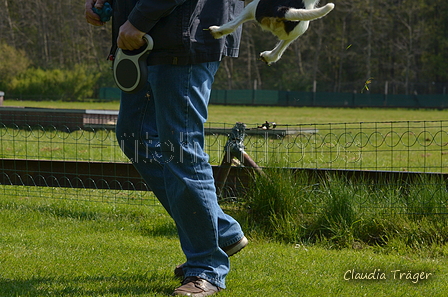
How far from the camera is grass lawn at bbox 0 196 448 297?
9.20 feet

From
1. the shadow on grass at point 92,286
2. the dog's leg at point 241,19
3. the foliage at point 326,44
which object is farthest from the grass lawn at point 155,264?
the foliage at point 326,44

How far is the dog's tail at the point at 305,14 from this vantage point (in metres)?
1.71

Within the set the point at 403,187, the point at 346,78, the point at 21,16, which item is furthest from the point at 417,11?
the point at 403,187

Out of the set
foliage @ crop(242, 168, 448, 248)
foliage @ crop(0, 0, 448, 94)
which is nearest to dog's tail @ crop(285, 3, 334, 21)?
foliage @ crop(242, 168, 448, 248)

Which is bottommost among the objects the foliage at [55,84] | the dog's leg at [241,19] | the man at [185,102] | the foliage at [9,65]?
the foliage at [55,84]

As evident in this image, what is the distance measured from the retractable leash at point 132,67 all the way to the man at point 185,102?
4cm

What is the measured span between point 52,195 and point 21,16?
166 feet

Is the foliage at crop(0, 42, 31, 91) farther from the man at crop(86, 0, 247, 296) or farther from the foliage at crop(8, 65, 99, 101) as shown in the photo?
the man at crop(86, 0, 247, 296)

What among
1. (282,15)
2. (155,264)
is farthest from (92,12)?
(155,264)

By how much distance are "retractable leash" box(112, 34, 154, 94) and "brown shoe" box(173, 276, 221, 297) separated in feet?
3.10

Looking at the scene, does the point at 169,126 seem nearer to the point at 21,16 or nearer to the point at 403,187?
the point at 403,187

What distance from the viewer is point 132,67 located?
2438mm

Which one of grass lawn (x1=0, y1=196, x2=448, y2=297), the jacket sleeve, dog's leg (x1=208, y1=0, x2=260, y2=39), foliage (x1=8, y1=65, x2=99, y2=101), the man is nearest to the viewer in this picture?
dog's leg (x1=208, y1=0, x2=260, y2=39)

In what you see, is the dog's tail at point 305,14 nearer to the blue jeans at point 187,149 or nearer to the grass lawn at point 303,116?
the blue jeans at point 187,149
